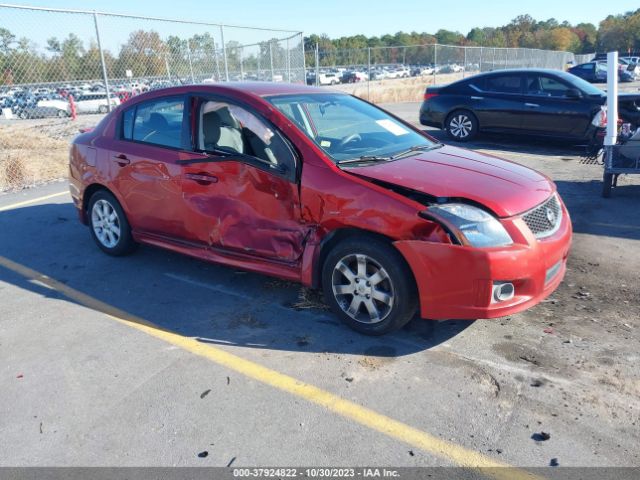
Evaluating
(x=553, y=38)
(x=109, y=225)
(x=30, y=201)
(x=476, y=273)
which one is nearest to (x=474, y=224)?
(x=476, y=273)

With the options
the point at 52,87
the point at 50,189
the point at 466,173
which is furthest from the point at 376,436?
the point at 52,87

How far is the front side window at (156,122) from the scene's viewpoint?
185 inches

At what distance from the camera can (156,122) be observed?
493 centimetres

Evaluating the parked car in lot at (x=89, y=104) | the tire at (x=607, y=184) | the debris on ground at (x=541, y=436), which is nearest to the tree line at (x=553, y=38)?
the parked car in lot at (x=89, y=104)

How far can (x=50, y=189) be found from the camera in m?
9.04

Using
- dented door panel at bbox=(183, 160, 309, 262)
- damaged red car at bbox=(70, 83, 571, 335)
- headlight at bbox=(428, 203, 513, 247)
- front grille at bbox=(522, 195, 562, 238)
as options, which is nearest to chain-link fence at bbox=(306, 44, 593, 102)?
damaged red car at bbox=(70, 83, 571, 335)

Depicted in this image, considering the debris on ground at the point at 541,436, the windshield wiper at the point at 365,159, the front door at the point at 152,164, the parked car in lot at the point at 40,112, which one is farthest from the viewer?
the parked car in lot at the point at 40,112

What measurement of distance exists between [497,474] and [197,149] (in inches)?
130

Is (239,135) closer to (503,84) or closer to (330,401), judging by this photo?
(330,401)

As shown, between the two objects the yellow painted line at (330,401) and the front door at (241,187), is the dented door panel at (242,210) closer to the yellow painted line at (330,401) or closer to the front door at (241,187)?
the front door at (241,187)

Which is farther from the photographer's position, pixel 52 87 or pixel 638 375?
pixel 52 87

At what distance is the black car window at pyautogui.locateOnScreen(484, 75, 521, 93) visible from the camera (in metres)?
10.9

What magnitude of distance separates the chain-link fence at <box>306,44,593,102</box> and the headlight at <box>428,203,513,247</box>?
21.8 m

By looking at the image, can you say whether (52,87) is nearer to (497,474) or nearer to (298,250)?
(298,250)
